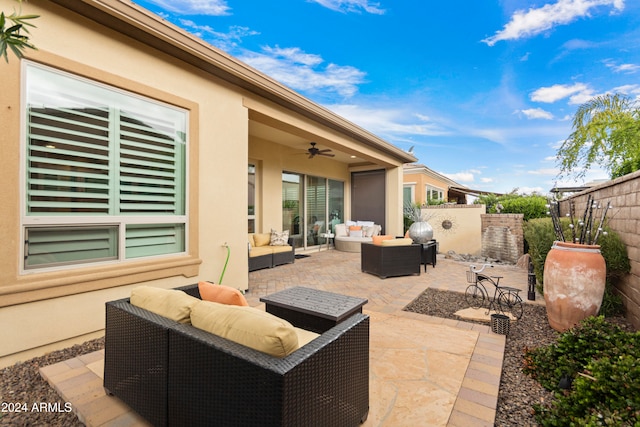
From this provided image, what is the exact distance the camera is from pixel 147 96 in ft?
11.0

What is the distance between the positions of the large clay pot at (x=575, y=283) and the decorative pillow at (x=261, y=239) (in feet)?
18.7

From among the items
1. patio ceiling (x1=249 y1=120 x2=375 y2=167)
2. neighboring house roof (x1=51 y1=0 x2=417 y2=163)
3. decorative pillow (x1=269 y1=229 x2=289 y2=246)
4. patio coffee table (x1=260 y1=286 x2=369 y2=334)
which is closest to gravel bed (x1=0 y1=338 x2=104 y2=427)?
patio coffee table (x1=260 y1=286 x2=369 y2=334)

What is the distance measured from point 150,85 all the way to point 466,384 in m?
4.31

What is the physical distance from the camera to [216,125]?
4090mm

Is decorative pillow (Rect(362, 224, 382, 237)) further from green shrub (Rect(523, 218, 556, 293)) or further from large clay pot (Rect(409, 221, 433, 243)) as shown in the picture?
green shrub (Rect(523, 218, 556, 293))

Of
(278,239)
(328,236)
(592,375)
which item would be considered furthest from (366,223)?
(592,375)

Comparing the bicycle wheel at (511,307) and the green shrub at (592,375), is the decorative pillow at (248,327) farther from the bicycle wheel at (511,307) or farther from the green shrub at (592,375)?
the bicycle wheel at (511,307)

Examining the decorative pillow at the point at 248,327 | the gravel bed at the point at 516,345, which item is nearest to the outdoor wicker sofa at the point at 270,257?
the gravel bed at the point at 516,345

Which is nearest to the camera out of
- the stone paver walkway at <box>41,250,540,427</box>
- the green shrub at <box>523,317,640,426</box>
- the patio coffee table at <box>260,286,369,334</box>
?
the green shrub at <box>523,317,640,426</box>

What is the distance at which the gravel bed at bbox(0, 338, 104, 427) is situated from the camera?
1812 mm

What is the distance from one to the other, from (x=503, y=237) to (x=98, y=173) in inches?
355

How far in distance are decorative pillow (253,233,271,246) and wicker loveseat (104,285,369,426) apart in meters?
5.24

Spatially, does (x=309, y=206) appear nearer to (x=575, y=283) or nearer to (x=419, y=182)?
(x=419, y=182)

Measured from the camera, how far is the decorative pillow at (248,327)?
1.25 meters
